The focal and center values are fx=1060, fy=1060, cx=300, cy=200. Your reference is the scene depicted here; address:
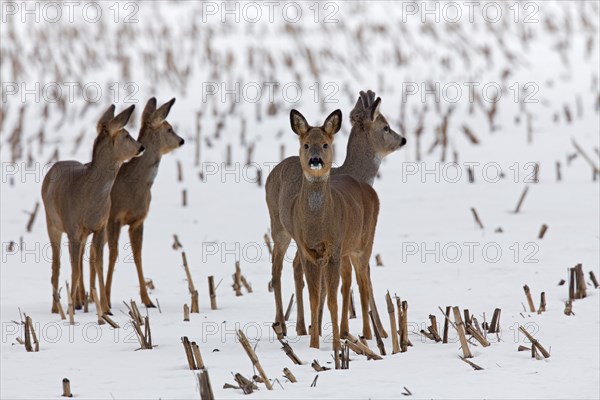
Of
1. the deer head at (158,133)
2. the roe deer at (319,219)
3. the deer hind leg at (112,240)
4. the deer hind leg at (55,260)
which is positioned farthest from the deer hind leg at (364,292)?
the deer head at (158,133)

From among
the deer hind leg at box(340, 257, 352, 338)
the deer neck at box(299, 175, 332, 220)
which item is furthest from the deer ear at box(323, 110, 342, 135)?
the deer hind leg at box(340, 257, 352, 338)

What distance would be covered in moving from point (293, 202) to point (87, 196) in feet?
8.72

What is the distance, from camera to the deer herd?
8070 mm

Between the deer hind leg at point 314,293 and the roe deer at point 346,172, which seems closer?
the deer hind leg at point 314,293

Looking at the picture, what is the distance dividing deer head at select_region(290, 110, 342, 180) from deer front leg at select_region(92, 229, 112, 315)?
3.08 m

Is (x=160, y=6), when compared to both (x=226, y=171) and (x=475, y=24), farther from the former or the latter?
(x=226, y=171)

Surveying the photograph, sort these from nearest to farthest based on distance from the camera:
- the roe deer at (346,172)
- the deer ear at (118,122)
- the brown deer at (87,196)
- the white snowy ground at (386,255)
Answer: the white snowy ground at (386,255) → the roe deer at (346,172) → the brown deer at (87,196) → the deer ear at (118,122)

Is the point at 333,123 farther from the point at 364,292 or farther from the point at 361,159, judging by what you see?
the point at 361,159

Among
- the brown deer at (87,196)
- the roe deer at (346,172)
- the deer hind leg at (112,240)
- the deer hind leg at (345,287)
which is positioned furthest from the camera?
the deer hind leg at (112,240)

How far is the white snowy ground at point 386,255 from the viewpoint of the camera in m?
7.13

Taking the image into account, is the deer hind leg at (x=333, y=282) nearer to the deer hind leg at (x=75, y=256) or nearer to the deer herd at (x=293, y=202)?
the deer herd at (x=293, y=202)

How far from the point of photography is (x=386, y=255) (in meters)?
12.5

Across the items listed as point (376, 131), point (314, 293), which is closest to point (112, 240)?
point (376, 131)

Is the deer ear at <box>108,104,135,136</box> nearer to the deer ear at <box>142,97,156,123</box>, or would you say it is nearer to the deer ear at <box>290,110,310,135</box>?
the deer ear at <box>142,97,156,123</box>
